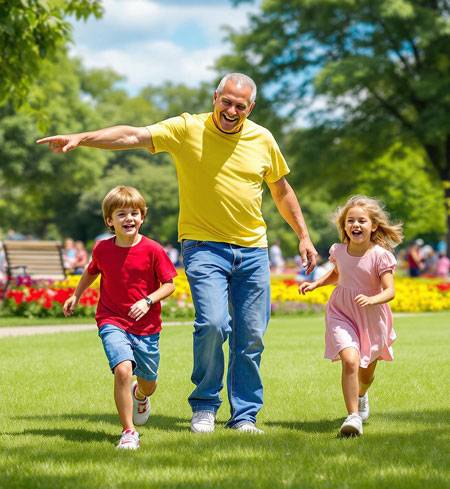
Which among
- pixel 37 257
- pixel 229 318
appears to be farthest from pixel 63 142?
pixel 37 257

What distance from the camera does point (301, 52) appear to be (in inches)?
1449

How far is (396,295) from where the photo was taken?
1939cm

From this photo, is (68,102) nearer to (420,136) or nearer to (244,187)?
(420,136)

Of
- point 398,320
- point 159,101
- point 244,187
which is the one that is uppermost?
point 159,101

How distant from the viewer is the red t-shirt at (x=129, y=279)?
5727mm

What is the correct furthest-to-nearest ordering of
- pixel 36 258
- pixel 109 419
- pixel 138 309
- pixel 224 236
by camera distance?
pixel 36 258, pixel 109 419, pixel 224 236, pixel 138 309

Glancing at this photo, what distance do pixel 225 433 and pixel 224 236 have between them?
45.9 inches

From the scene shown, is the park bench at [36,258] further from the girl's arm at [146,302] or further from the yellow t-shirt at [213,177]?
the girl's arm at [146,302]

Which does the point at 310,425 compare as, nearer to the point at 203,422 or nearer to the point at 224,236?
the point at 203,422

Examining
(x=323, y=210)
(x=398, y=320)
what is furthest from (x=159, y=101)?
(x=398, y=320)

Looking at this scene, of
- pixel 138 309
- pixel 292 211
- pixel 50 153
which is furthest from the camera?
pixel 50 153

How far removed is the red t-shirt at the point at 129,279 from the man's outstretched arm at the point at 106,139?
0.60 metres

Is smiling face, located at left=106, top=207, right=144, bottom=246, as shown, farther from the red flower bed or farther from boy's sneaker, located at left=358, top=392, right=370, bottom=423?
the red flower bed

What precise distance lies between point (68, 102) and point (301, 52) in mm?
18982
